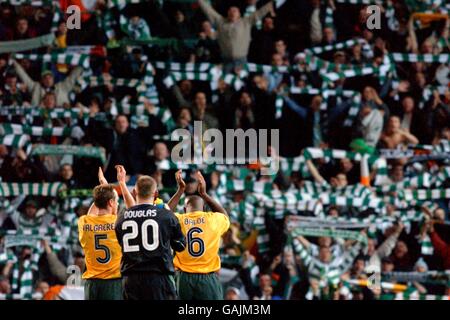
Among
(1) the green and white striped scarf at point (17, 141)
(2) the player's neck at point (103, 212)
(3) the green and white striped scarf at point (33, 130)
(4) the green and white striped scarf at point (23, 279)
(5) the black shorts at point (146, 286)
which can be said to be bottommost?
(4) the green and white striped scarf at point (23, 279)

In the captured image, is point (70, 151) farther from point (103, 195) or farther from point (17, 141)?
point (103, 195)

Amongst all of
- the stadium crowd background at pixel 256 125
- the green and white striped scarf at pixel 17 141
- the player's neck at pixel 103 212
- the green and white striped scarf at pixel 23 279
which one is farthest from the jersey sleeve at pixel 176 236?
the green and white striped scarf at pixel 17 141

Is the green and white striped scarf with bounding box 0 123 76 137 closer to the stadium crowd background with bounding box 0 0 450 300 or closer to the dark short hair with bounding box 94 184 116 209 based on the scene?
the stadium crowd background with bounding box 0 0 450 300

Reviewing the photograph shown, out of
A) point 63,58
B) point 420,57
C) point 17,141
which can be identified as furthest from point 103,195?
point 420,57

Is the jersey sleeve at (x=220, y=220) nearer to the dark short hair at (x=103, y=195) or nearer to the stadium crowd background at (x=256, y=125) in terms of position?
the dark short hair at (x=103, y=195)

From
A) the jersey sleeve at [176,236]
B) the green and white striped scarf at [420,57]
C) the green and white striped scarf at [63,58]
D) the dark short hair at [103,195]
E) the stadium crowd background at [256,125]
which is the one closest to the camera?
the jersey sleeve at [176,236]

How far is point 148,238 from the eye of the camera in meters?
15.6

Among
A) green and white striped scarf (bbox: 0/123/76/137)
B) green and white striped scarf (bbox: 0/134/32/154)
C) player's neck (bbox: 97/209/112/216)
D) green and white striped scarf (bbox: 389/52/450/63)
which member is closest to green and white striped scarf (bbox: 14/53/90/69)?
green and white striped scarf (bbox: 0/123/76/137)

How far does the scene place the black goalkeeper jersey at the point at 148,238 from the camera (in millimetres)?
15586

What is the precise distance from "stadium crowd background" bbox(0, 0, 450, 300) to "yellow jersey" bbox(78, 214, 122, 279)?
15.4ft

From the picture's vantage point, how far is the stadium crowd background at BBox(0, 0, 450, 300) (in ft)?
72.1

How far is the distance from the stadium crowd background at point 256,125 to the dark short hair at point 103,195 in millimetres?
5153

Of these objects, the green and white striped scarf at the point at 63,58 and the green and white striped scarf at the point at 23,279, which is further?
the green and white striped scarf at the point at 63,58
